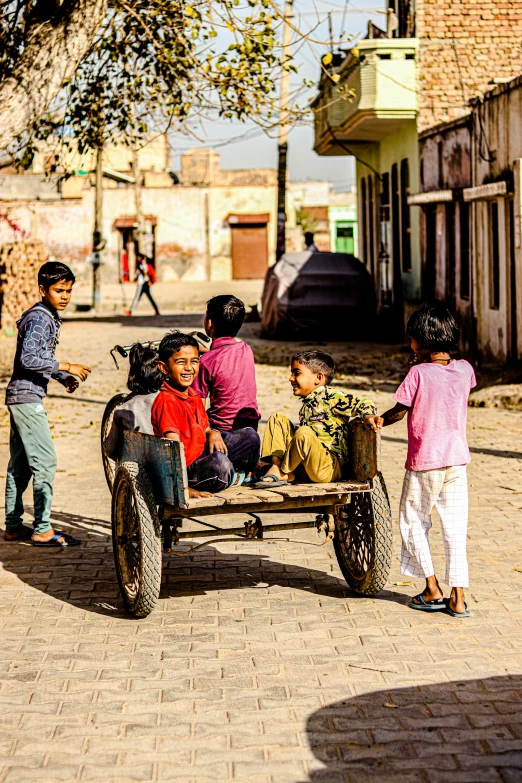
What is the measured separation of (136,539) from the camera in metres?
6.20

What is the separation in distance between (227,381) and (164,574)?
4.35ft

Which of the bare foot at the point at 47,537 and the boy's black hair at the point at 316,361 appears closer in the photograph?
the boy's black hair at the point at 316,361

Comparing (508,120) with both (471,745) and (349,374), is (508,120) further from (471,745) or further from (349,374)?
(471,745)

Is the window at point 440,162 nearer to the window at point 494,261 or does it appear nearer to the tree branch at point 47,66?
the window at point 494,261

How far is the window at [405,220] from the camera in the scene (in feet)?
81.5

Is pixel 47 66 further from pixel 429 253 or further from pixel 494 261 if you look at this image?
pixel 429 253

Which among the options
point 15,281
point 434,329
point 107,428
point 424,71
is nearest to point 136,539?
point 434,329

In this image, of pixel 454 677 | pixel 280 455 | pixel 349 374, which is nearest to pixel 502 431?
pixel 349 374

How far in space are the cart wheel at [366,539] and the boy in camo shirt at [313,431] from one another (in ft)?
0.77

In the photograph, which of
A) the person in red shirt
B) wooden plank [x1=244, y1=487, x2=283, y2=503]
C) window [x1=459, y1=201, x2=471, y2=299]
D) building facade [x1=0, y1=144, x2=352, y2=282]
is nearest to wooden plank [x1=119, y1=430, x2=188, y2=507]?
the person in red shirt

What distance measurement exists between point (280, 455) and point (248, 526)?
1.29 ft

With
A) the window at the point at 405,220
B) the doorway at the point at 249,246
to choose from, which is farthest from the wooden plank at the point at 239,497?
the doorway at the point at 249,246

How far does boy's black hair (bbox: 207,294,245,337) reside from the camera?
6715mm

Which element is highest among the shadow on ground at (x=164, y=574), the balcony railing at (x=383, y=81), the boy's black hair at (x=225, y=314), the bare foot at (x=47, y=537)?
the balcony railing at (x=383, y=81)
